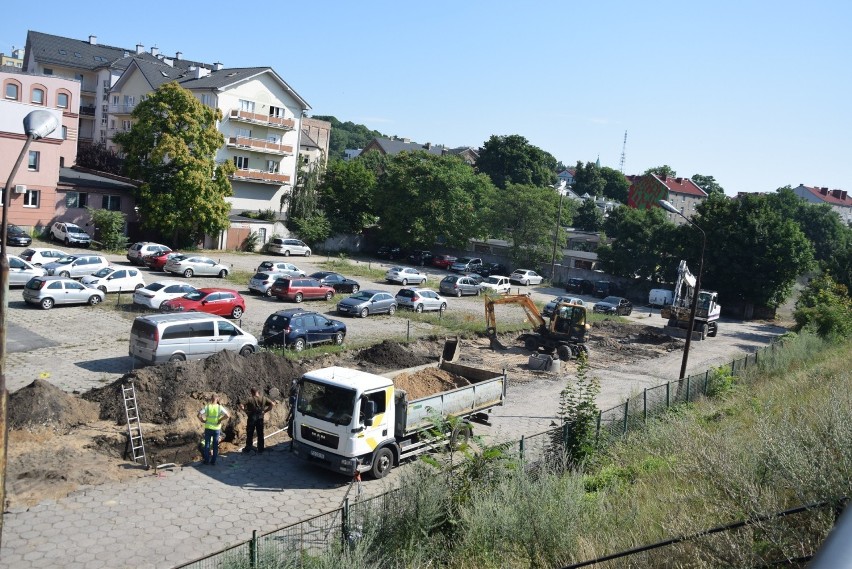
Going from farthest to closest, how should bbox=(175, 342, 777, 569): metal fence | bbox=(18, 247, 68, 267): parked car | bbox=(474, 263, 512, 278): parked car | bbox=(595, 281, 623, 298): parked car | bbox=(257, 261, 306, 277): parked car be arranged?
bbox=(474, 263, 512, 278): parked car
bbox=(595, 281, 623, 298): parked car
bbox=(257, 261, 306, 277): parked car
bbox=(18, 247, 68, 267): parked car
bbox=(175, 342, 777, 569): metal fence

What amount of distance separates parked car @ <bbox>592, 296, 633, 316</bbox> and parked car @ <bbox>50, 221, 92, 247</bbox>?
105ft

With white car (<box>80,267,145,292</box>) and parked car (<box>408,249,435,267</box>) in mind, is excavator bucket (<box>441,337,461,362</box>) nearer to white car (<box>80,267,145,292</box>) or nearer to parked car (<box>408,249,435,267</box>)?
white car (<box>80,267,145,292</box>)

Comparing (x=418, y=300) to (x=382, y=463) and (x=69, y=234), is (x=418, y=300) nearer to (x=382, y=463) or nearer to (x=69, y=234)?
(x=382, y=463)

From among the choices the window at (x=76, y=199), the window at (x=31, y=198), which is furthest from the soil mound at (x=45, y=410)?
the window at (x=76, y=199)

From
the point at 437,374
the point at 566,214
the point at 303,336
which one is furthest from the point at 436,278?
the point at 437,374

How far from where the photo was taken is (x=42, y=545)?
1134 centimetres

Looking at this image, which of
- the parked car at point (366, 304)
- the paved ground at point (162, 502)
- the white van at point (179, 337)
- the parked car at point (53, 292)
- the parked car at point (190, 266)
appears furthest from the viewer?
the parked car at point (190, 266)

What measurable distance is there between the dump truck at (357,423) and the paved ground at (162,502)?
53cm

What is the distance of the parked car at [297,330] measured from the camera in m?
25.5

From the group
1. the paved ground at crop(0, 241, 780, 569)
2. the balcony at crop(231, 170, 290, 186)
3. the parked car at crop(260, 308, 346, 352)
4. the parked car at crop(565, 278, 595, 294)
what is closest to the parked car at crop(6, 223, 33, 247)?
the balcony at crop(231, 170, 290, 186)

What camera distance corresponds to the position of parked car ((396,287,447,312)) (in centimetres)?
3719

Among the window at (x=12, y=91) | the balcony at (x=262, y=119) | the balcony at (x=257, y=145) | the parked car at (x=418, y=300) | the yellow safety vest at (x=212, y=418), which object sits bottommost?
the yellow safety vest at (x=212, y=418)

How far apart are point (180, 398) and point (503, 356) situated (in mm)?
15328

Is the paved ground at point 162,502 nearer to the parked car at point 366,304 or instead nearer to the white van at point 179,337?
the white van at point 179,337
